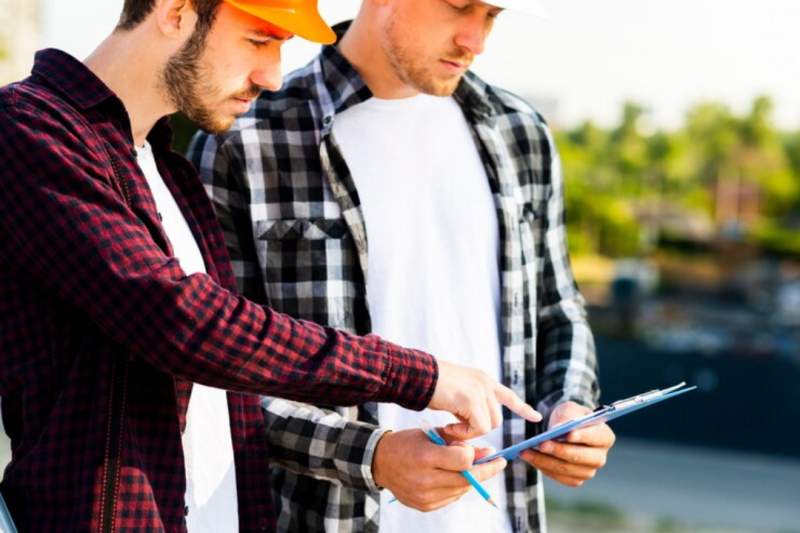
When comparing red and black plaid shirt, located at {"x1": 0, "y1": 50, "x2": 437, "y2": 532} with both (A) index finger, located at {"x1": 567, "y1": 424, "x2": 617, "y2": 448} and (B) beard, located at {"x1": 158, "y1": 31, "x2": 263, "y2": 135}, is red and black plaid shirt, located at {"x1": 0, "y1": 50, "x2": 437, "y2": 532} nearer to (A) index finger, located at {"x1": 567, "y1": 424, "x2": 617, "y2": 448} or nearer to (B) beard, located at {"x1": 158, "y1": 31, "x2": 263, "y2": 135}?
(B) beard, located at {"x1": 158, "y1": 31, "x2": 263, "y2": 135}

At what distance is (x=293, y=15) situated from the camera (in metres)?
1.76

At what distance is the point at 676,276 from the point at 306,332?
8.09 meters

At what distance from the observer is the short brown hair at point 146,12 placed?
1.71 m

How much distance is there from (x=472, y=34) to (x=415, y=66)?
0.13m

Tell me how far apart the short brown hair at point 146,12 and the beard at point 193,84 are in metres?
0.02

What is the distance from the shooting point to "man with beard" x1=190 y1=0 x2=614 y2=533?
2.17m

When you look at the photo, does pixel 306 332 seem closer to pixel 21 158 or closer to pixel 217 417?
pixel 217 417

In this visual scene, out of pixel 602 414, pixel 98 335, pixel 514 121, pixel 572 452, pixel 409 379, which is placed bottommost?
pixel 572 452

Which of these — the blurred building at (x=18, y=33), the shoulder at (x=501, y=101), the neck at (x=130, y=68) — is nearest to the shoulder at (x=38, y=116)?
the neck at (x=130, y=68)

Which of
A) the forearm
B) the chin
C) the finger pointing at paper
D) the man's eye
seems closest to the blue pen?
the forearm

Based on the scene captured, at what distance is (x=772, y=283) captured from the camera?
9.21 m

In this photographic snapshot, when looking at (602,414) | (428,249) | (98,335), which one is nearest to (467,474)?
(602,414)

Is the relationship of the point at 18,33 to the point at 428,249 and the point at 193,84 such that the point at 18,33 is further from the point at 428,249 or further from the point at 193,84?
the point at 193,84

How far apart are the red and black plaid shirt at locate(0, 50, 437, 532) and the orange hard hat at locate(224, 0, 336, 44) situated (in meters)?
0.25
